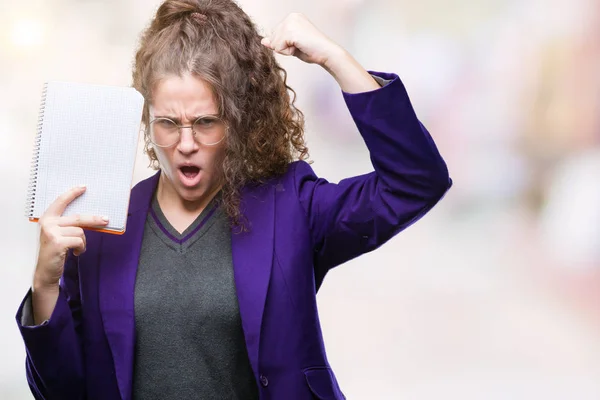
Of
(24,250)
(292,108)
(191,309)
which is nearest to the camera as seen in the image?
(191,309)

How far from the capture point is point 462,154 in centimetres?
276

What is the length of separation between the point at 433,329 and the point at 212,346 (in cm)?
137

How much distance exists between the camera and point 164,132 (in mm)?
1570

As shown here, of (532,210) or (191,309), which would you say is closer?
(191,309)

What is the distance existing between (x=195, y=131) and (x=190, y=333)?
1.20 feet

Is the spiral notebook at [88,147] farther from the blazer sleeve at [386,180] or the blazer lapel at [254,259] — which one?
the blazer sleeve at [386,180]

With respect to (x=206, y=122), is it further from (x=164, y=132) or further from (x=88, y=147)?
(x=88, y=147)

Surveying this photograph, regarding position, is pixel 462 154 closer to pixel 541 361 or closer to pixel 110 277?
pixel 541 361

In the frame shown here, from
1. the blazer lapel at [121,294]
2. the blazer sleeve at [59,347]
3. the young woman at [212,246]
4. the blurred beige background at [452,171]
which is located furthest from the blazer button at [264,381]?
the blurred beige background at [452,171]

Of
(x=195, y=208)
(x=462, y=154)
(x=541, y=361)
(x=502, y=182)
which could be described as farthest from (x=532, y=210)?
(x=195, y=208)

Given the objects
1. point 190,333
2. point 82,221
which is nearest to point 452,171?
point 190,333

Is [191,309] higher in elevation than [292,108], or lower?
lower

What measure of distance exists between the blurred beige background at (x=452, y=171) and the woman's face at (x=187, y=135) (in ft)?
3.51

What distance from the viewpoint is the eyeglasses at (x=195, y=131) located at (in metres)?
1.56
